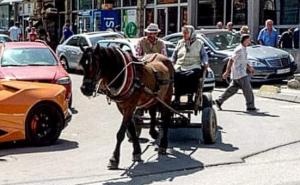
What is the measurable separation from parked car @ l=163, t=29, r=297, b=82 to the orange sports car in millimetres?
9737

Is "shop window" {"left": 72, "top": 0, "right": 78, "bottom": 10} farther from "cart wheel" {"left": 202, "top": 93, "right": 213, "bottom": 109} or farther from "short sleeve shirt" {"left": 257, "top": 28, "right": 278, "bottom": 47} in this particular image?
"cart wheel" {"left": 202, "top": 93, "right": 213, "bottom": 109}

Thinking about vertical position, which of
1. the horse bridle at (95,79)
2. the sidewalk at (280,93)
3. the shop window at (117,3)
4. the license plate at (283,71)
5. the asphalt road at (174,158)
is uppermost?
the shop window at (117,3)

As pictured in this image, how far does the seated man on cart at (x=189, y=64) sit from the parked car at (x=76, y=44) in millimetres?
13937

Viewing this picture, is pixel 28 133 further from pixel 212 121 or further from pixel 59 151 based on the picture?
pixel 212 121

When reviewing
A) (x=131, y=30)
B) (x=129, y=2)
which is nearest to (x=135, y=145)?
(x=131, y=30)

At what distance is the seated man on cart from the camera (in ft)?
34.9

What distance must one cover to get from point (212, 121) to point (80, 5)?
32.6 metres

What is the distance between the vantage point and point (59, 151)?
10.2 meters

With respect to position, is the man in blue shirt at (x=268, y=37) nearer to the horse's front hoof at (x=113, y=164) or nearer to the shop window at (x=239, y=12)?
the shop window at (x=239, y=12)

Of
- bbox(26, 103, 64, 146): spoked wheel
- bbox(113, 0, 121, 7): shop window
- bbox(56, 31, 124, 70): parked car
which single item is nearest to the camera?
bbox(26, 103, 64, 146): spoked wheel

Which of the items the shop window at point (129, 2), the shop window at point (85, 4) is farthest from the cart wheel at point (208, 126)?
the shop window at point (85, 4)

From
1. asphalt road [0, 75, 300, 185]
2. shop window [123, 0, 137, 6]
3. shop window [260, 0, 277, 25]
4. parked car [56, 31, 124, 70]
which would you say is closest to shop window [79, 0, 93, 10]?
shop window [123, 0, 137, 6]

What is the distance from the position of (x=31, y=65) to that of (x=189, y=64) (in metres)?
4.81

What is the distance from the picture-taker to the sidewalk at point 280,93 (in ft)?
55.0
